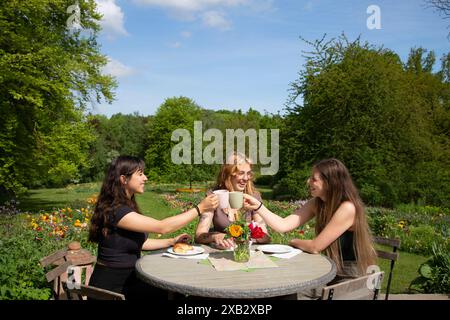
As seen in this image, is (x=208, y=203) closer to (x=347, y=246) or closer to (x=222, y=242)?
(x=222, y=242)

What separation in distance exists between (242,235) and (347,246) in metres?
1.03

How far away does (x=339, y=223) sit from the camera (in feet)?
10.9

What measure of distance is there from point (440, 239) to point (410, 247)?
0.56 metres

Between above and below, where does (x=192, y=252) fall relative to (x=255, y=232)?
below

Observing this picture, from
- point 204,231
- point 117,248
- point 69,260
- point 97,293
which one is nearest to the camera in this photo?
point 97,293

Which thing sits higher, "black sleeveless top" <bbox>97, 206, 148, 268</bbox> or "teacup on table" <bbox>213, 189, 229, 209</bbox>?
"teacup on table" <bbox>213, 189, 229, 209</bbox>

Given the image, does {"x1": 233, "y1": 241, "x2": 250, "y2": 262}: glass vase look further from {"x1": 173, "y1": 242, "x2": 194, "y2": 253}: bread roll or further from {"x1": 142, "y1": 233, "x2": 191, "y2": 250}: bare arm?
{"x1": 142, "y1": 233, "x2": 191, "y2": 250}: bare arm

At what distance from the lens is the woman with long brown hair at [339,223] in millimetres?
3338

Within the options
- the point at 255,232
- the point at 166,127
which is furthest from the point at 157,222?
the point at 166,127

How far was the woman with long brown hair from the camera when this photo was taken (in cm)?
334

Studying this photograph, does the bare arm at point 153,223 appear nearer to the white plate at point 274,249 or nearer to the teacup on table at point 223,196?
the teacup on table at point 223,196

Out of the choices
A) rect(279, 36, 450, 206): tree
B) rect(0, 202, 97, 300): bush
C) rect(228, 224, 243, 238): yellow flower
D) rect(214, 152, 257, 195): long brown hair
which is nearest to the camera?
rect(228, 224, 243, 238): yellow flower

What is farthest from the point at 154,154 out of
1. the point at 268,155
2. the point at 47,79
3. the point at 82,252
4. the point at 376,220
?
the point at 82,252

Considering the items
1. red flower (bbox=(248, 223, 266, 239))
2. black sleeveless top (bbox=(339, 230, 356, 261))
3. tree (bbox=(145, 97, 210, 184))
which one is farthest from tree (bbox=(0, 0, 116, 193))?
tree (bbox=(145, 97, 210, 184))
